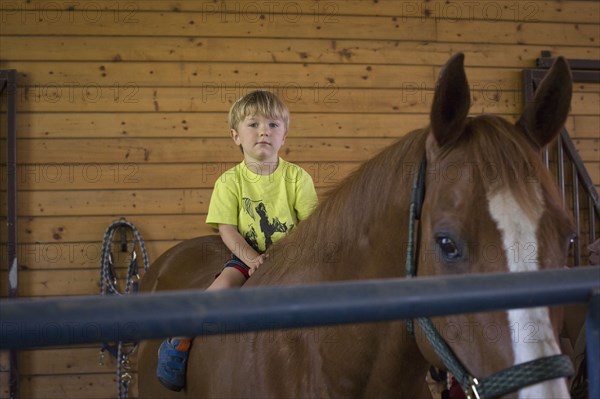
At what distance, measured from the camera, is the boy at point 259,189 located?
2.07 m

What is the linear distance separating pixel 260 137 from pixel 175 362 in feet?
2.76

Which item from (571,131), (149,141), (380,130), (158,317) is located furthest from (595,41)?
(158,317)

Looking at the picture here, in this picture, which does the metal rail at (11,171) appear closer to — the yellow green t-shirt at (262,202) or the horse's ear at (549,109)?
the yellow green t-shirt at (262,202)

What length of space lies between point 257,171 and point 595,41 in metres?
3.32

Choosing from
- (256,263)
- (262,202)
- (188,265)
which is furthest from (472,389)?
(188,265)

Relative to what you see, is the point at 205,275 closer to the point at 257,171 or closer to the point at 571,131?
the point at 257,171

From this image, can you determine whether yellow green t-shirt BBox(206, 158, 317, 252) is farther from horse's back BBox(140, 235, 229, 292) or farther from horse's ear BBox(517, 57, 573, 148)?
horse's ear BBox(517, 57, 573, 148)

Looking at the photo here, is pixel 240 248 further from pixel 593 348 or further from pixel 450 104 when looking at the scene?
pixel 593 348

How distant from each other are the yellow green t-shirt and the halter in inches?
36.2

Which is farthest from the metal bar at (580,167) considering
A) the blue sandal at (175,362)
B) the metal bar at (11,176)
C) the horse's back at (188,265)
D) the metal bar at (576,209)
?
the metal bar at (11,176)

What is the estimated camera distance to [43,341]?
20.8 inches

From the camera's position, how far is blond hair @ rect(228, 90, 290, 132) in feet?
7.11

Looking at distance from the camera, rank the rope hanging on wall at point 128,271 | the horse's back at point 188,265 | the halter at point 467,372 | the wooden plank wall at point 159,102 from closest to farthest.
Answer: the halter at point 467,372
the horse's back at point 188,265
the rope hanging on wall at point 128,271
the wooden plank wall at point 159,102

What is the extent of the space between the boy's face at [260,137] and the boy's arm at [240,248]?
0.95 ft
